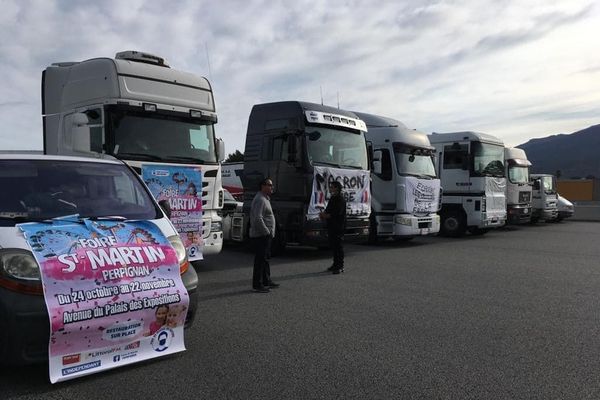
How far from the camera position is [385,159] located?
46.1 feet

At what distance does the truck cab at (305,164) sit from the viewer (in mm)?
11102

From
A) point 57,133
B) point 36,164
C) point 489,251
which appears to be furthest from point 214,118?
point 489,251

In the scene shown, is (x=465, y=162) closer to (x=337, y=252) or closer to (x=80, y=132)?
(x=337, y=252)

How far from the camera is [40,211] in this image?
180 inches

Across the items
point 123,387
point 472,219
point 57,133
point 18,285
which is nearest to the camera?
point 18,285

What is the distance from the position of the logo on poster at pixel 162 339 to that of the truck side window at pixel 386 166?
10.2m

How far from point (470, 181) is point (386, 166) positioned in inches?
156

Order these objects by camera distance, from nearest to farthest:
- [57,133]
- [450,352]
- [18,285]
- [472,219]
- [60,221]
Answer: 1. [18,285]
2. [60,221]
3. [450,352]
4. [57,133]
5. [472,219]

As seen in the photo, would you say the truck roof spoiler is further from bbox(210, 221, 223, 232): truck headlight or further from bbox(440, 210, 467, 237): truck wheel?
bbox(440, 210, 467, 237): truck wheel

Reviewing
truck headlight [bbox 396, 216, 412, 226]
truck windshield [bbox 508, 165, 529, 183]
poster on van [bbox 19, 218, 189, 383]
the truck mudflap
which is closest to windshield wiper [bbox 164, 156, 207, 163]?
poster on van [bbox 19, 218, 189, 383]

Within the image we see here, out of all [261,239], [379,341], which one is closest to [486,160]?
[261,239]

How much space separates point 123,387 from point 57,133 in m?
6.50

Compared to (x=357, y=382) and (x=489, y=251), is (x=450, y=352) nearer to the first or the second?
(x=357, y=382)

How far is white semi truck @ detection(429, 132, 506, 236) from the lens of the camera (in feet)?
54.0
